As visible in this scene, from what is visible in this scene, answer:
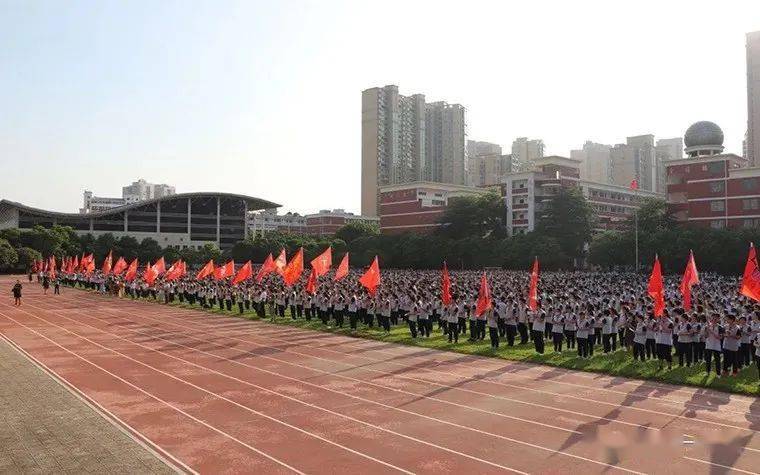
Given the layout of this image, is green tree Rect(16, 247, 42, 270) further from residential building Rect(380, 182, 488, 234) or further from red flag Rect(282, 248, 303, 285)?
red flag Rect(282, 248, 303, 285)

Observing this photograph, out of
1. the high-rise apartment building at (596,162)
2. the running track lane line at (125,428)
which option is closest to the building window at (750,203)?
the running track lane line at (125,428)

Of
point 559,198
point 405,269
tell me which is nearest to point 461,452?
point 559,198

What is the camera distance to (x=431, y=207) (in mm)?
83625

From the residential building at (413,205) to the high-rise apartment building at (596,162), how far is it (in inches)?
1706

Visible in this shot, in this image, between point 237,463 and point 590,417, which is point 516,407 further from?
point 237,463

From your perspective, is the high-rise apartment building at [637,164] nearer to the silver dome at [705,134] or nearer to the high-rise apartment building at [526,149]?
the high-rise apartment building at [526,149]

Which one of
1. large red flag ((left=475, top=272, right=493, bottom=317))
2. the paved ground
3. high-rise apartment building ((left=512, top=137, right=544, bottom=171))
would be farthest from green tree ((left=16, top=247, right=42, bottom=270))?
Answer: high-rise apartment building ((left=512, top=137, right=544, bottom=171))

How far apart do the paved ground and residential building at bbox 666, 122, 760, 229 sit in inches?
2111

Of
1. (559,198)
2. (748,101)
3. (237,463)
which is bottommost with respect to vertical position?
(237,463)

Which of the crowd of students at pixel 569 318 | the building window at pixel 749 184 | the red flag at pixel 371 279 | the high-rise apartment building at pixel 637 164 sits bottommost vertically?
the crowd of students at pixel 569 318

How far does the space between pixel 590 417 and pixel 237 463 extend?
606cm

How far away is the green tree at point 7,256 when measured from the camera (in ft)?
236

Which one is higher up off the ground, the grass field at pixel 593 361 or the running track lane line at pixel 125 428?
the grass field at pixel 593 361

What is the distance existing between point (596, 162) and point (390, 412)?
119441mm
